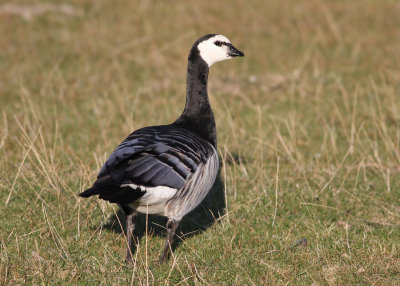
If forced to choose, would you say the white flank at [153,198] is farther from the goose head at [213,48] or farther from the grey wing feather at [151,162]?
the goose head at [213,48]

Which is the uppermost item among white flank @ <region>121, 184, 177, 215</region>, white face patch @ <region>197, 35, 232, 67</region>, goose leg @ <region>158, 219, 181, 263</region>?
white face patch @ <region>197, 35, 232, 67</region>

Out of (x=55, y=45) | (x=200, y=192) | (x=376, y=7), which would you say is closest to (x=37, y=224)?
(x=200, y=192)

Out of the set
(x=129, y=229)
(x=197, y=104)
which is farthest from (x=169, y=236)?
(x=197, y=104)

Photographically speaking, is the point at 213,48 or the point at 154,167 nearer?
the point at 154,167

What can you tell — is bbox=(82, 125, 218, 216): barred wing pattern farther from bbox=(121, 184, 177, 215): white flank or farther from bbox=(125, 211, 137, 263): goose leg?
bbox=(125, 211, 137, 263): goose leg

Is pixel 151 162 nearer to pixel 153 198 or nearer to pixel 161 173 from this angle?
pixel 161 173

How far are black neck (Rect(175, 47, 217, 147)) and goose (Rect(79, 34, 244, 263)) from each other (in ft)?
0.13

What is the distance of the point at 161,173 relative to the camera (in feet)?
17.4

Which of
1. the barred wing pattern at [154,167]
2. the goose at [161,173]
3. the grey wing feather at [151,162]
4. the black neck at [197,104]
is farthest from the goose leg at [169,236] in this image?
the black neck at [197,104]

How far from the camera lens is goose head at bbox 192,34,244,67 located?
6.73m

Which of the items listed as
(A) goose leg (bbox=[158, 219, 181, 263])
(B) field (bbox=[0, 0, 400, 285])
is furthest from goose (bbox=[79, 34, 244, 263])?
(B) field (bbox=[0, 0, 400, 285])

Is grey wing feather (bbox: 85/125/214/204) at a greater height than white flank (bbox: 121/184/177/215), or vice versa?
grey wing feather (bbox: 85/125/214/204)

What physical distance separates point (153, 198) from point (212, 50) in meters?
2.20

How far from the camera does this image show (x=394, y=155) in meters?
9.02
